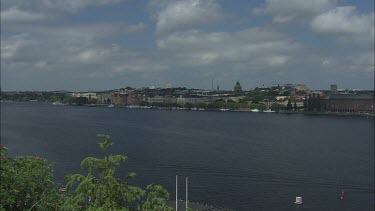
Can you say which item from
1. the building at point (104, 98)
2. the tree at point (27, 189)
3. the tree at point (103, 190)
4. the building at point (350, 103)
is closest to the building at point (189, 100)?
the building at point (104, 98)

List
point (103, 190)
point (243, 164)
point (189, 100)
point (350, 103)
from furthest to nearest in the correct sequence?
point (189, 100)
point (350, 103)
point (243, 164)
point (103, 190)

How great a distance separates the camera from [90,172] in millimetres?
3895

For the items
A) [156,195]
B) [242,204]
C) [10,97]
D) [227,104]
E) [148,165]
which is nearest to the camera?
[156,195]

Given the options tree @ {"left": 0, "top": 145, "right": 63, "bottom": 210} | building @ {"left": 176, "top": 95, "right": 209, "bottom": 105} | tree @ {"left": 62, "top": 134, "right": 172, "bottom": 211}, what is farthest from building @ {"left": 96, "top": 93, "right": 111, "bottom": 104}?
tree @ {"left": 62, "top": 134, "right": 172, "bottom": 211}

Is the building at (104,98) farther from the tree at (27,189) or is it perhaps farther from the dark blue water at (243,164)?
the tree at (27,189)

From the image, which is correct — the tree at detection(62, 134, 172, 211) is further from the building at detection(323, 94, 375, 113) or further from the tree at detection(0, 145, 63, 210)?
the building at detection(323, 94, 375, 113)

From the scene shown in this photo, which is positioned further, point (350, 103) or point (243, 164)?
point (350, 103)

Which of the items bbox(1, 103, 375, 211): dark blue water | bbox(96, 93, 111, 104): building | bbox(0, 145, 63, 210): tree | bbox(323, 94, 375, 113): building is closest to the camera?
bbox(0, 145, 63, 210): tree

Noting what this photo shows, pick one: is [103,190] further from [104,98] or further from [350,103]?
[104,98]

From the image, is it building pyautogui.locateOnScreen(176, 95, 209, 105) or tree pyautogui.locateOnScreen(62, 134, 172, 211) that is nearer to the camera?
tree pyautogui.locateOnScreen(62, 134, 172, 211)

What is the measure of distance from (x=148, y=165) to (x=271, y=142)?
15248 millimetres

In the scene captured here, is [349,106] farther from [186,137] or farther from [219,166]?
[219,166]

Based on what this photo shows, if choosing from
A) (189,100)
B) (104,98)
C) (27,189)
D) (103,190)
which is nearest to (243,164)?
(27,189)

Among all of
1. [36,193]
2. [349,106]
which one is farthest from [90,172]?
[349,106]
